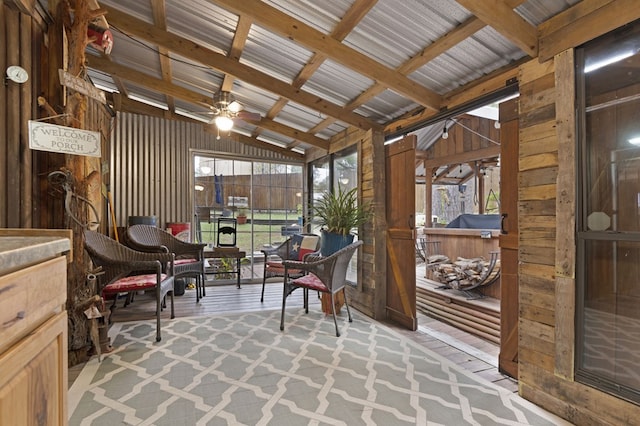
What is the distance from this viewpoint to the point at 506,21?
1861 millimetres

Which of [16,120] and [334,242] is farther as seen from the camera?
[334,242]

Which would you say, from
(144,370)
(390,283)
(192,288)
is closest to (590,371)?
(390,283)

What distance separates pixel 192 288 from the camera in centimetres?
516

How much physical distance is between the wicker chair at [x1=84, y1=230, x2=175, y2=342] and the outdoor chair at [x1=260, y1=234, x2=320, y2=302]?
142 centimetres

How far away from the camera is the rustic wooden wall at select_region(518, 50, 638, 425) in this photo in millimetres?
1855

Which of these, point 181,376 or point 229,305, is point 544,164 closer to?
point 181,376

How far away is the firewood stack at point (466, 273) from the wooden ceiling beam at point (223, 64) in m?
2.60

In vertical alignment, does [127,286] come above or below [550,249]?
below

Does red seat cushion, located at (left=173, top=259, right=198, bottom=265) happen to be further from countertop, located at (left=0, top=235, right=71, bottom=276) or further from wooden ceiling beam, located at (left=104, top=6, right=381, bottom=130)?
countertop, located at (left=0, top=235, right=71, bottom=276)

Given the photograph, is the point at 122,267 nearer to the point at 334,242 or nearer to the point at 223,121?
the point at 223,121

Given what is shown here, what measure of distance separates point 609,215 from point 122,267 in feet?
11.7

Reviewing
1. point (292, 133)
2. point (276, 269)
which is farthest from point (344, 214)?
point (292, 133)

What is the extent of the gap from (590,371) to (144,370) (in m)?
2.95

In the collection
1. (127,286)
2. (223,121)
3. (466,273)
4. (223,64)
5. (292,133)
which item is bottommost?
(466,273)
